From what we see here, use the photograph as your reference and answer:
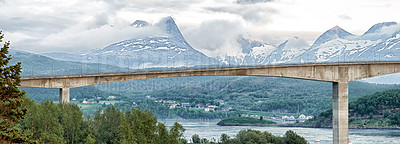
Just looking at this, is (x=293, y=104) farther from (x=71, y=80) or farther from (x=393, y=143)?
(x=71, y=80)

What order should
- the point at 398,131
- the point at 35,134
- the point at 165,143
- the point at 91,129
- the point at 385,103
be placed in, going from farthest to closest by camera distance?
1. the point at 385,103
2. the point at 398,131
3. the point at 91,129
4. the point at 35,134
5. the point at 165,143

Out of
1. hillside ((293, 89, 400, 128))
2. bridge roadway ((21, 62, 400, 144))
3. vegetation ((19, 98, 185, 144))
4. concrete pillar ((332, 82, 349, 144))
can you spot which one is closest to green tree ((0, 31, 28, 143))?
vegetation ((19, 98, 185, 144))

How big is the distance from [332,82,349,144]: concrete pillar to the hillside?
7946 cm

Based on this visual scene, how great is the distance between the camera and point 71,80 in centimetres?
5094

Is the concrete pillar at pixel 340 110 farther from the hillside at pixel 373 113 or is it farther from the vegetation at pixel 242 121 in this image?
the vegetation at pixel 242 121

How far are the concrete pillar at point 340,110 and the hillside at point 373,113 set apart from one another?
79.5 m

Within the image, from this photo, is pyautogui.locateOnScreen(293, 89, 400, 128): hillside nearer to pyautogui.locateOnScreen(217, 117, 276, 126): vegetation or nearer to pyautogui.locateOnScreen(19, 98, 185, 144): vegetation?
pyautogui.locateOnScreen(217, 117, 276, 126): vegetation

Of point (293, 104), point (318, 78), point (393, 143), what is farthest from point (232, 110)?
point (318, 78)

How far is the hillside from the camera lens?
139000 millimetres

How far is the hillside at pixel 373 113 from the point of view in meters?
139

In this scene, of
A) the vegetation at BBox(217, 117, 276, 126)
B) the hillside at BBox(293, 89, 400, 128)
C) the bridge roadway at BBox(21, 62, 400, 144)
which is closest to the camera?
the bridge roadway at BBox(21, 62, 400, 144)

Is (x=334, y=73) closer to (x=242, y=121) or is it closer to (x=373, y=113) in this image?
(x=373, y=113)

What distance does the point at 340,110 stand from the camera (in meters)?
61.1

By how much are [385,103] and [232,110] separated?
5600 centimetres
